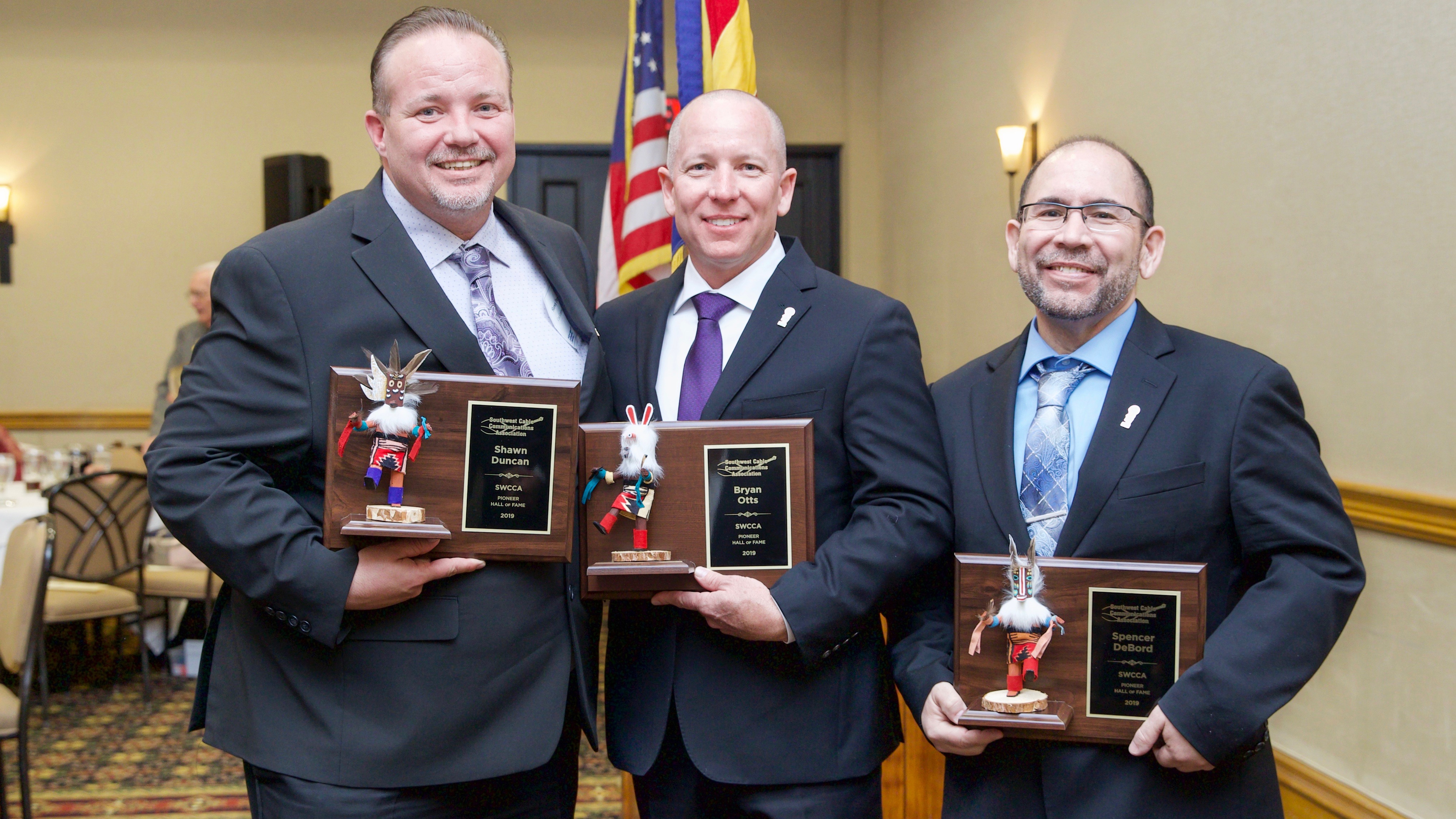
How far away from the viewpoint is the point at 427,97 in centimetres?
185

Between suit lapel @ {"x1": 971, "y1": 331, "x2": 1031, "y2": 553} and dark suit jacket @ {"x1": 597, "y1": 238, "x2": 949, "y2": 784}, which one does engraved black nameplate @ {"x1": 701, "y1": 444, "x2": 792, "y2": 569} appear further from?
suit lapel @ {"x1": 971, "y1": 331, "x2": 1031, "y2": 553}

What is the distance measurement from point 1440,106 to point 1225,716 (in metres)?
2.06

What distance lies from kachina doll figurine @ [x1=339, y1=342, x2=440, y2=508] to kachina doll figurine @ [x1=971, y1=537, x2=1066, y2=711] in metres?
0.89

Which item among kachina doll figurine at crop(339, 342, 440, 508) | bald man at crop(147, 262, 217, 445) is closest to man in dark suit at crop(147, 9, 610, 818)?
kachina doll figurine at crop(339, 342, 440, 508)

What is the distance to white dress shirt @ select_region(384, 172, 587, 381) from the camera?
6.37 feet

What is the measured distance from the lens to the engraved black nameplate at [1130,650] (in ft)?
5.26

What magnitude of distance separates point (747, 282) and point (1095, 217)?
621 millimetres

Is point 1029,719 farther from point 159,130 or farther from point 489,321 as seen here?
point 159,130

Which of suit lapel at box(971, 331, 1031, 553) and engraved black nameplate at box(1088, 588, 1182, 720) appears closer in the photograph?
engraved black nameplate at box(1088, 588, 1182, 720)

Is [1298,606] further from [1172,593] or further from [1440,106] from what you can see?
[1440,106]

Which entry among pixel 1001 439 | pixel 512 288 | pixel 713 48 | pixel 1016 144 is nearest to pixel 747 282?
pixel 512 288

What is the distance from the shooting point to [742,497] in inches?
69.7

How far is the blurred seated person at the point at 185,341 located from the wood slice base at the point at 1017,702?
17.1 feet

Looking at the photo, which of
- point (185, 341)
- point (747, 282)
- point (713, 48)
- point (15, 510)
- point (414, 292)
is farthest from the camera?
point (185, 341)
